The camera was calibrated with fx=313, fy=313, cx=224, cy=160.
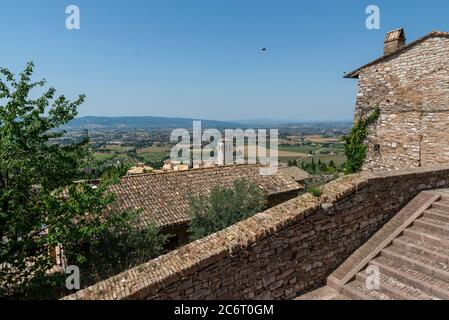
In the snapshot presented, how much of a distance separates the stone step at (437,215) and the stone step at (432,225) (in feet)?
0.28

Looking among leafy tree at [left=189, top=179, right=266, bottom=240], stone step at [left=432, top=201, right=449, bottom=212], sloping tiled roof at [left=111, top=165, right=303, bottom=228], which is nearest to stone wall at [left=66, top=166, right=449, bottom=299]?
stone step at [left=432, top=201, right=449, bottom=212]

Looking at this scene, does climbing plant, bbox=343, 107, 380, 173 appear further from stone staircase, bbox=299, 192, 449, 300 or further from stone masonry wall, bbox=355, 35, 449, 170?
stone staircase, bbox=299, 192, 449, 300

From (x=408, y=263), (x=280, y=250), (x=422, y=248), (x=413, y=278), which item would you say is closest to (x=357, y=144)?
(x=422, y=248)

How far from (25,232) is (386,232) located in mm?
8740

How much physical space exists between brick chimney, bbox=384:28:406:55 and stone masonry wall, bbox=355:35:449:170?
2.63 feet

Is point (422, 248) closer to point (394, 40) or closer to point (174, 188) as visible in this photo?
point (394, 40)

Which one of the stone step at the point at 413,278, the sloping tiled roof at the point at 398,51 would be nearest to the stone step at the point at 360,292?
the stone step at the point at 413,278

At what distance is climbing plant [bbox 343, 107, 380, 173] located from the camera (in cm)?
1310

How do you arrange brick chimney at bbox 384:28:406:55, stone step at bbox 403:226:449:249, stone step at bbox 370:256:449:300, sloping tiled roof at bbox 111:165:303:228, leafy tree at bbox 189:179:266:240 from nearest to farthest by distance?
1. stone step at bbox 370:256:449:300
2. stone step at bbox 403:226:449:249
3. leafy tree at bbox 189:179:266:240
4. brick chimney at bbox 384:28:406:55
5. sloping tiled roof at bbox 111:165:303:228

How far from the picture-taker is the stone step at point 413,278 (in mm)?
5414

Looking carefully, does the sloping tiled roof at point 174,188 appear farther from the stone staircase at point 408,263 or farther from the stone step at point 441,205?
the stone step at point 441,205
